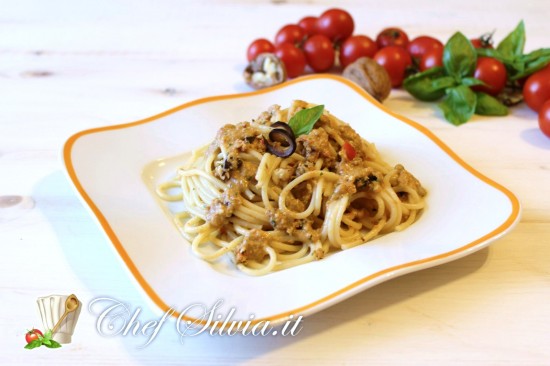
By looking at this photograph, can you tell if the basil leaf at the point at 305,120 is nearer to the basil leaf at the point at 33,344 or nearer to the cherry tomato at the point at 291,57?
the basil leaf at the point at 33,344

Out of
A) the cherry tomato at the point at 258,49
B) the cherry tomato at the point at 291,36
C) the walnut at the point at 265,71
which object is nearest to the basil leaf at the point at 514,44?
the cherry tomato at the point at 291,36

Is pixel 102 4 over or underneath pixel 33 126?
over

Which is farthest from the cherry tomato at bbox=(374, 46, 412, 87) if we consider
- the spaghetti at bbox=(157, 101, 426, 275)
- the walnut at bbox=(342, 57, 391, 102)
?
the spaghetti at bbox=(157, 101, 426, 275)

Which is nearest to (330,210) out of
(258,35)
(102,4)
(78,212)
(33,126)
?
(78,212)

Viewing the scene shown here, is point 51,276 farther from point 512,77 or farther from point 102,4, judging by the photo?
point 102,4

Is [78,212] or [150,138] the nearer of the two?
[78,212]

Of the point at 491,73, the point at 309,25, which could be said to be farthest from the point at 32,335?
the point at 309,25
